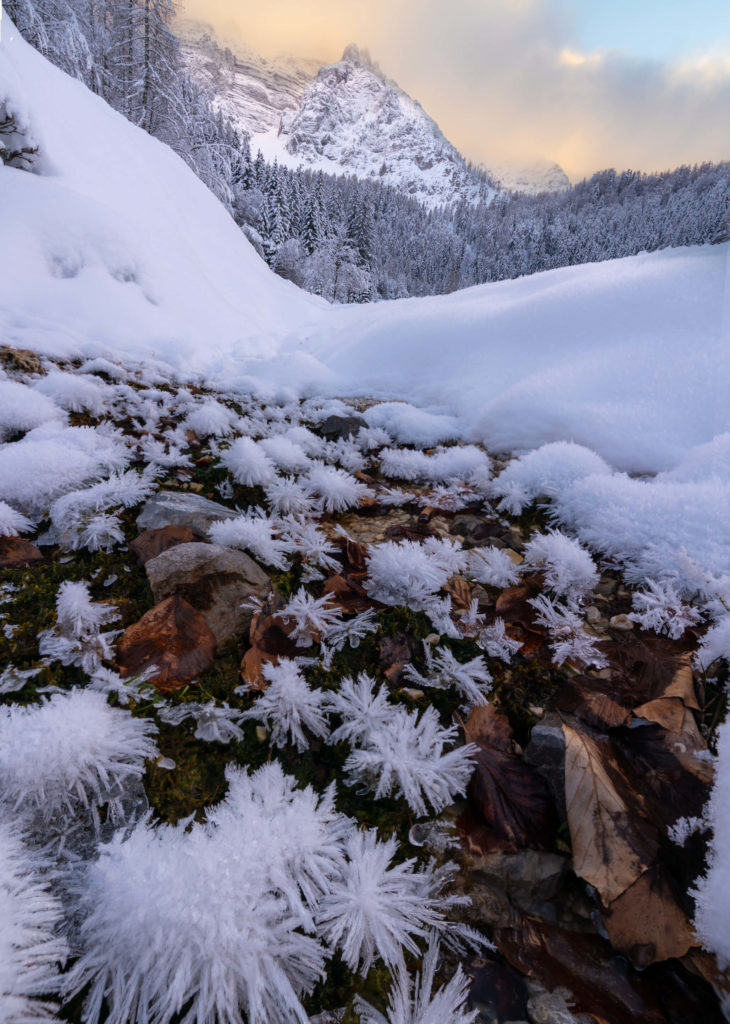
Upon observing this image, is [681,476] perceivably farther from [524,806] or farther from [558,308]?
[558,308]

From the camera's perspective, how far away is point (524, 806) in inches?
36.8

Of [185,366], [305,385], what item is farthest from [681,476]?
[185,366]

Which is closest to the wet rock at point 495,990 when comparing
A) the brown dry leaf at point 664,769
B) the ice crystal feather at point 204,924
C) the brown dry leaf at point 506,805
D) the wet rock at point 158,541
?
the brown dry leaf at point 506,805

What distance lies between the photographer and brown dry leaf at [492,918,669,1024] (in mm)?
716

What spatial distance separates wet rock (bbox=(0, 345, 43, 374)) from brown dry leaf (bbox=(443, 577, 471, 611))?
3.40 m

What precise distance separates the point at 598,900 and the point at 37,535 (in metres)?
1.93

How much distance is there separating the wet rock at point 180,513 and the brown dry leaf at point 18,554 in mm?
324

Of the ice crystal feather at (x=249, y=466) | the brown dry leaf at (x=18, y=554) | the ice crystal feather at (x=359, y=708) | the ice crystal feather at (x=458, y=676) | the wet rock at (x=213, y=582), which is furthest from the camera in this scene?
the ice crystal feather at (x=249, y=466)

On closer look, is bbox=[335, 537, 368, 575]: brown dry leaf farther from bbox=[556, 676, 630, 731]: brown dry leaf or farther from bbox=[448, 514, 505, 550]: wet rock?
bbox=[556, 676, 630, 731]: brown dry leaf

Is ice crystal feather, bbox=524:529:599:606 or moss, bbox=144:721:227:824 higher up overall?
ice crystal feather, bbox=524:529:599:606

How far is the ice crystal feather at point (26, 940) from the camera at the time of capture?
0.59 m

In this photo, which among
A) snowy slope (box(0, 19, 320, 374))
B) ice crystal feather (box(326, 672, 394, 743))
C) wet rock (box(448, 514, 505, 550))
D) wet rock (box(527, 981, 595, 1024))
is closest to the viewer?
wet rock (box(527, 981, 595, 1024))

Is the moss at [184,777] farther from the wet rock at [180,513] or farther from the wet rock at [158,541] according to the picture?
the wet rock at [180,513]

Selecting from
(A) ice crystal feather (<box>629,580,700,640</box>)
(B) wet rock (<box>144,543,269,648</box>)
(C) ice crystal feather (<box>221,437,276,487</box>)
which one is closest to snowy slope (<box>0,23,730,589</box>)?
(A) ice crystal feather (<box>629,580,700,640</box>)
